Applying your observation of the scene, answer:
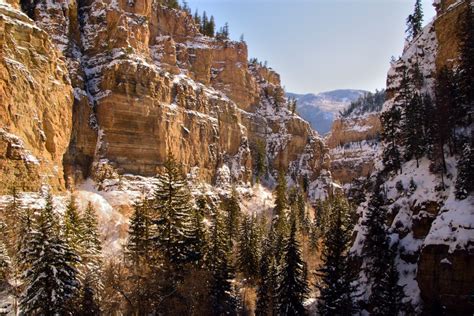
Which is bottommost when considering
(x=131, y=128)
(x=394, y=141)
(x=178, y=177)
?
(x=178, y=177)

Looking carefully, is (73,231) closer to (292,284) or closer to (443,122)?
(292,284)

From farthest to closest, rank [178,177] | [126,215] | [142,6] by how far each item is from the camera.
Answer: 1. [142,6]
2. [126,215]
3. [178,177]

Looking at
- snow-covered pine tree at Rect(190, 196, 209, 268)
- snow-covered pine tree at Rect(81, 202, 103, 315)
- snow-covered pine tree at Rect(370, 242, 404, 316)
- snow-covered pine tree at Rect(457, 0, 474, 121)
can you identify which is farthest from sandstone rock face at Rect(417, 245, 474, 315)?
snow-covered pine tree at Rect(81, 202, 103, 315)

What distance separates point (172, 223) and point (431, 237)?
67.9 ft

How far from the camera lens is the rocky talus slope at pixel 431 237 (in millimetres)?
28266

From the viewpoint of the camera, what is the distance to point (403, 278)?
3306 cm

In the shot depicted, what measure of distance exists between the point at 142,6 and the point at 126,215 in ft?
176

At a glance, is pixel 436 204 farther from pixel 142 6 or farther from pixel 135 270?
pixel 142 6

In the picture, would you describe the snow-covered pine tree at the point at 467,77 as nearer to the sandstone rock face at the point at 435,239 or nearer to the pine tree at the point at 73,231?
the sandstone rock face at the point at 435,239

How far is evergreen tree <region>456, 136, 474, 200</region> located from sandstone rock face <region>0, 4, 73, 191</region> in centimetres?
5480

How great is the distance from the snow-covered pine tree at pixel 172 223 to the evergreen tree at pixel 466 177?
22166 mm

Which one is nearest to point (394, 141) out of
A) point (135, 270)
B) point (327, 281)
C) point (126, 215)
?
point (327, 281)

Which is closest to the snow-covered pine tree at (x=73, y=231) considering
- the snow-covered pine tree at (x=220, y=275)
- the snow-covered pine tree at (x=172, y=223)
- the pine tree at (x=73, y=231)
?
the pine tree at (x=73, y=231)

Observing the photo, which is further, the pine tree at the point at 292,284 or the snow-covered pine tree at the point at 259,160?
the snow-covered pine tree at the point at 259,160
